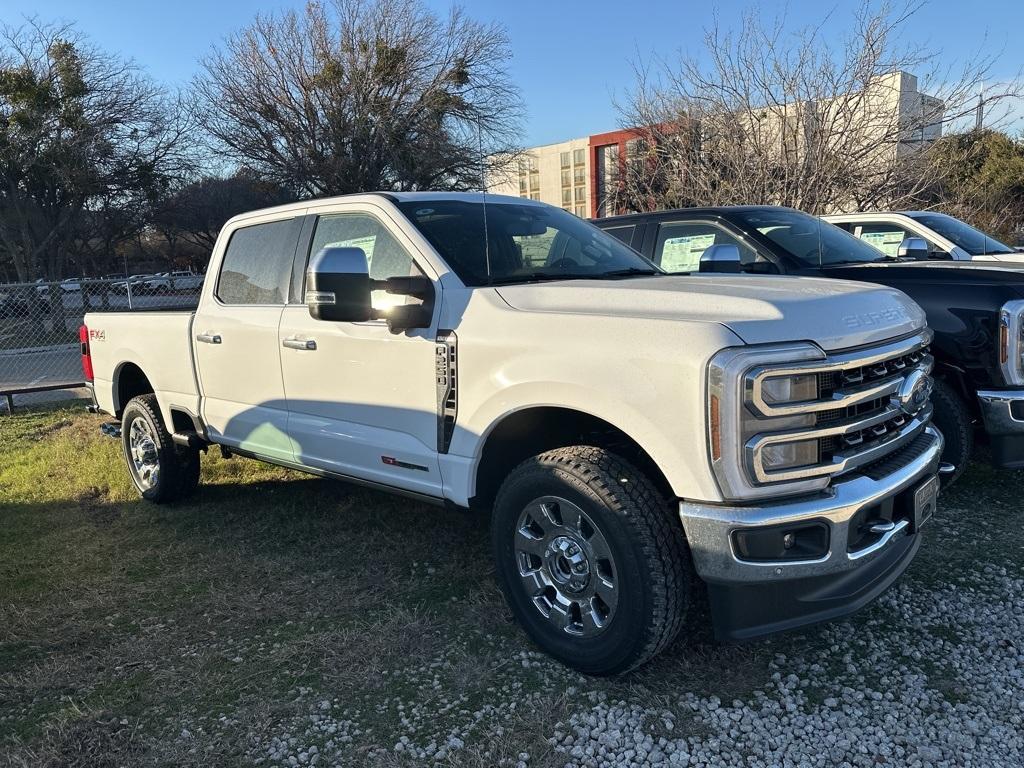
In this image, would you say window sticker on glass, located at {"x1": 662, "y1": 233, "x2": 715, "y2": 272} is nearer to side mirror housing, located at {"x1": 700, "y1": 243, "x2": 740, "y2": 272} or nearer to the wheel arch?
side mirror housing, located at {"x1": 700, "y1": 243, "x2": 740, "y2": 272}

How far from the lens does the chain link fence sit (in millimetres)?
10992

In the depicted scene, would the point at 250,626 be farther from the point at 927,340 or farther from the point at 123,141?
the point at 123,141

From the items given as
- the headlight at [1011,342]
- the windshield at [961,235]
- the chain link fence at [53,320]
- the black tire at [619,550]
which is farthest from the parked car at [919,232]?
the chain link fence at [53,320]

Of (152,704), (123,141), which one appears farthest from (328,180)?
(152,704)

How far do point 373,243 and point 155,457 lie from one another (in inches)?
108

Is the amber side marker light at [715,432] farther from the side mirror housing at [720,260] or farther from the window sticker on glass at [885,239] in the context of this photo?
the window sticker on glass at [885,239]

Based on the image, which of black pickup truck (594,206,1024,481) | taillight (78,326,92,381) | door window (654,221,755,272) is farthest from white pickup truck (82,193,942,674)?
taillight (78,326,92,381)

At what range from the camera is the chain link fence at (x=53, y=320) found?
10992 millimetres

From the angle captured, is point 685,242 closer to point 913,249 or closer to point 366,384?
point 913,249

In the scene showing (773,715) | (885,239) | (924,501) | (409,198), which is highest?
(409,198)

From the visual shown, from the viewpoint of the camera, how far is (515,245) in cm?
394

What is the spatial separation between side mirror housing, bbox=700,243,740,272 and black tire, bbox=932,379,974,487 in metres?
1.35

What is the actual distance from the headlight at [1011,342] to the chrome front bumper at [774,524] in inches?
88.4

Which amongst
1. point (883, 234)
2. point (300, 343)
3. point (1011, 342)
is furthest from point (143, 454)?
point (883, 234)
